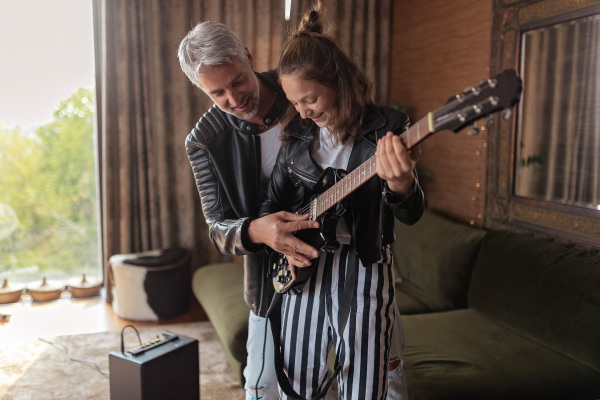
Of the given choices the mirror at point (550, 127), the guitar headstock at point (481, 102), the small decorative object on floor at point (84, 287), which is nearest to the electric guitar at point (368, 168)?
the guitar headstock at point (481, 102)

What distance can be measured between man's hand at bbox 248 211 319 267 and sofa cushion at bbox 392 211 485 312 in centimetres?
144

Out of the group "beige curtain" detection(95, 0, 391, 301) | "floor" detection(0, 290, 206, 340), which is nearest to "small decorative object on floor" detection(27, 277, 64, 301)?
"floor" detection(0, 290, 206, 340)

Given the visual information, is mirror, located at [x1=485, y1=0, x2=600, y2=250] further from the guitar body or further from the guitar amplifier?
the guitar amplifier

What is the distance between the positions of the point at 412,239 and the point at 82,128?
2.52 metres

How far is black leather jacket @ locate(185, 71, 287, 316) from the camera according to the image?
1.56 m

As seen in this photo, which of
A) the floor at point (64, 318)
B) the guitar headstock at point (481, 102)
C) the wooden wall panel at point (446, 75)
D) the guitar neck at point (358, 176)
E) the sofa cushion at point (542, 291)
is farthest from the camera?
the floor at point (64, 318)

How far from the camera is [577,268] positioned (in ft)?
6.75

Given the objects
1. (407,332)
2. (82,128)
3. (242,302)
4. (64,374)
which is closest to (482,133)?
(407,332)

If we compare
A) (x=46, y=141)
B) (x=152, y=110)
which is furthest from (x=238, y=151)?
(x=46, y=141)

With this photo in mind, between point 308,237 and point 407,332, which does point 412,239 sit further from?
point 308,237

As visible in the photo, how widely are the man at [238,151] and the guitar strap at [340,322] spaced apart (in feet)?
0.18

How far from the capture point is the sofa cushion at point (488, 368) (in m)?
1.79

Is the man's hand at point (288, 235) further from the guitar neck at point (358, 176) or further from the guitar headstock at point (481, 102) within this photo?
the guitar headstock at point (481, 102)

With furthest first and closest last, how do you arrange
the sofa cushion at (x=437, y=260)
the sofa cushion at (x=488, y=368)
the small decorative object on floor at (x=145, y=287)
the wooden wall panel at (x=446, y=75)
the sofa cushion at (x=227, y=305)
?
the small decorative object on floor at (x=145, y=287) < the wooden wall panel at (x=446, y=75) < the sofa cushion at (x=437, y=260) < the sofa cushion at (x=227, y=305) < the sofa cushion at (x=488, y=368)
